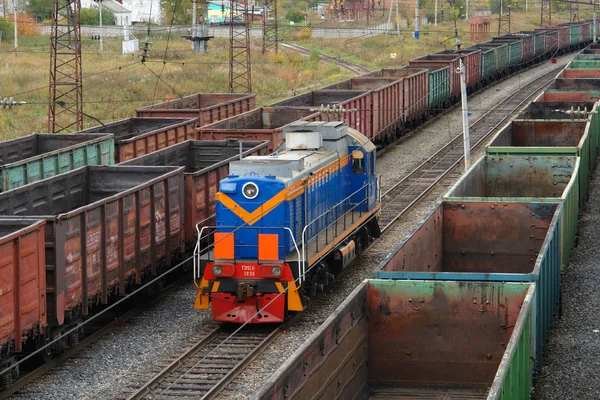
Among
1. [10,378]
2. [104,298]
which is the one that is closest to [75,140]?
[104,298]

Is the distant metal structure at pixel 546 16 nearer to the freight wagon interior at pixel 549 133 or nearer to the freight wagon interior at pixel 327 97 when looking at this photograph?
the freight wagon interior at pixel 327 97

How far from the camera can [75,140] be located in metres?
24.3

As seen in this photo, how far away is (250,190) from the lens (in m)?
16.3

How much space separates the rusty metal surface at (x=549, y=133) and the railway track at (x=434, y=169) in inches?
135

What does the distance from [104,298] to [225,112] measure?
55.5 feet

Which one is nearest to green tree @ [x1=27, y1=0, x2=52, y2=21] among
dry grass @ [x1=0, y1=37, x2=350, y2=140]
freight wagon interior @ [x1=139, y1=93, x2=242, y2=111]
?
dry grass @ [x1=0, y1=37, x2=350, y2=140]

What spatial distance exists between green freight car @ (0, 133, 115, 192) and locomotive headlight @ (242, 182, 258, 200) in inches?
239

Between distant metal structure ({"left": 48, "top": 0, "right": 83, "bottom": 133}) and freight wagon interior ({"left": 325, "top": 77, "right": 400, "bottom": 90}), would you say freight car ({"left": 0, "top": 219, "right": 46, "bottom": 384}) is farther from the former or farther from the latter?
freight wagon interior ({"left": 325, "top": 77, "right": 400, "bottom": 90})

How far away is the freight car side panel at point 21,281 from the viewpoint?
13.0 meters

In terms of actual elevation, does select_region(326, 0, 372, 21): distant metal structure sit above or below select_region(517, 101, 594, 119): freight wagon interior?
above

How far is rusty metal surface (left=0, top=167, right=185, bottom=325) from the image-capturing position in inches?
574

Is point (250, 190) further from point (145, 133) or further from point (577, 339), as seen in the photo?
point (145, 133)

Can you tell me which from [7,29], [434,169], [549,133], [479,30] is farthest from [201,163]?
[479,30]

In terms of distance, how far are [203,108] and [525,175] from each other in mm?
13523
